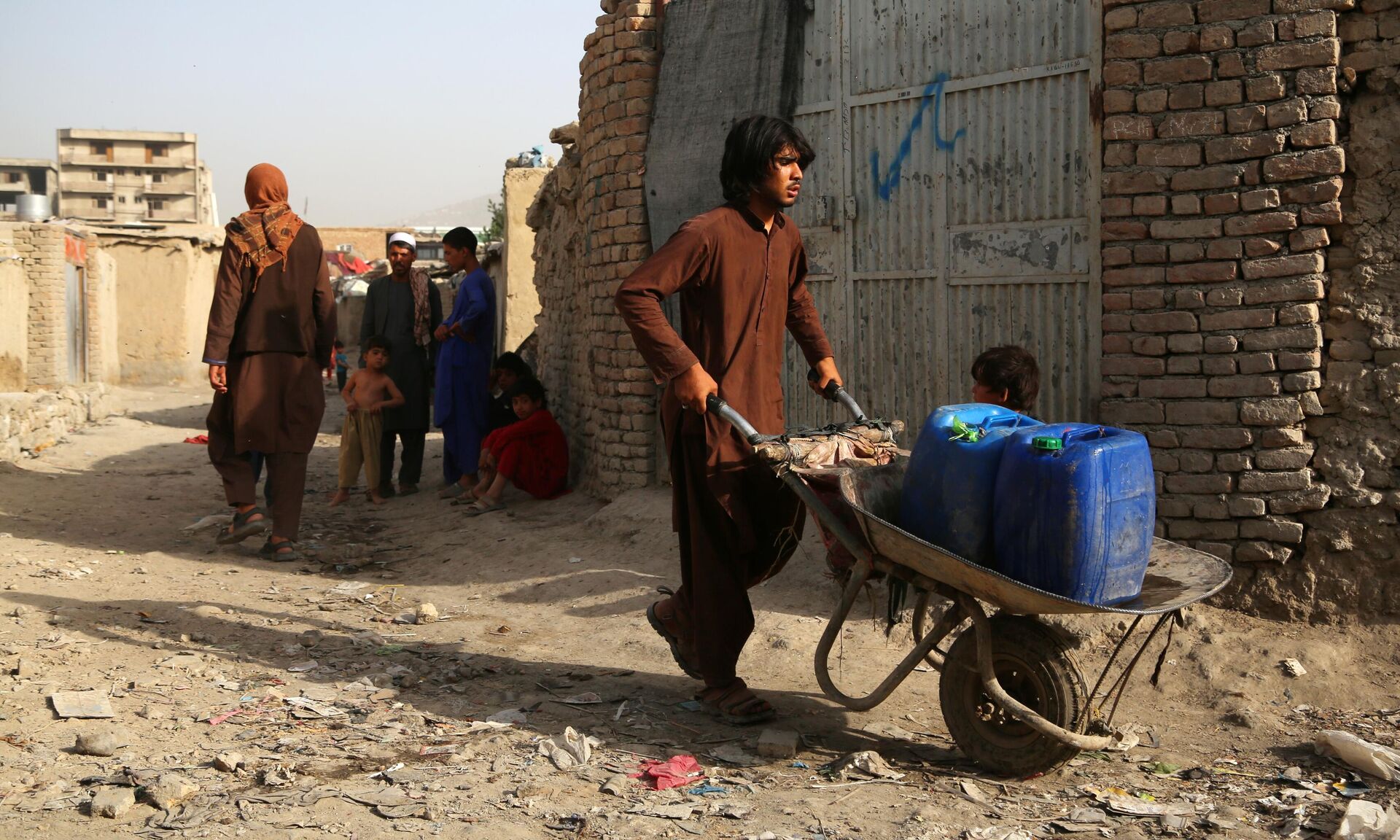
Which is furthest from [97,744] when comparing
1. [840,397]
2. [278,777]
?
[840,397]

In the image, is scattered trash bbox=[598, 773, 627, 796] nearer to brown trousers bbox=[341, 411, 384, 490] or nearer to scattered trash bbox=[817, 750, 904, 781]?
scattered trash bbox=[817, 750, 904, 781]

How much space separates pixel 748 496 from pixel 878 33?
284 cm

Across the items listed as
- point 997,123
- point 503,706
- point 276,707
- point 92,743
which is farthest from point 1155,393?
point 92,743

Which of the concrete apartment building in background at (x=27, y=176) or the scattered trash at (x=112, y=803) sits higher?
the concrete apartment building in background at (x=27, y=176)

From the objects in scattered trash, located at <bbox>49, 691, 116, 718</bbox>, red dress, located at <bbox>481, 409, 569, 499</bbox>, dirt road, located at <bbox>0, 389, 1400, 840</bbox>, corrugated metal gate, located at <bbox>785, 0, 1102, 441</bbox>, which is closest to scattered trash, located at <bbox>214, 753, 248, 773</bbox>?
dirt road, located at <bbox>0, 389, 1400, 840</bbox>

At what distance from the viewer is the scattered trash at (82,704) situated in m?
3.44

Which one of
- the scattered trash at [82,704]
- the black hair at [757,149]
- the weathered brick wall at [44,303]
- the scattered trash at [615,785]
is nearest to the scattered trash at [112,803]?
the scattered trash at [82,704]

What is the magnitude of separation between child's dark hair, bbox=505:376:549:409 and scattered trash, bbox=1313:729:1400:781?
206 inches

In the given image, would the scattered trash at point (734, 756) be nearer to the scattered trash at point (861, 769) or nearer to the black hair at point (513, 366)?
the scattered trash at point (861, 769)

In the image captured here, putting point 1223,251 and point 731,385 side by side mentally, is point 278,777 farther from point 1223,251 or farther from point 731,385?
point 1223,251

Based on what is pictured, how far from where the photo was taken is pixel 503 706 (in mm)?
3768

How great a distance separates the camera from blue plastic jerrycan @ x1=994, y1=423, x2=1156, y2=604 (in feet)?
8.82

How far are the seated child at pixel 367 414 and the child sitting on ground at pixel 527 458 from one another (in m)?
0.88

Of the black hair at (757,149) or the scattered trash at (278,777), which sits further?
the black hair at (757,149)
